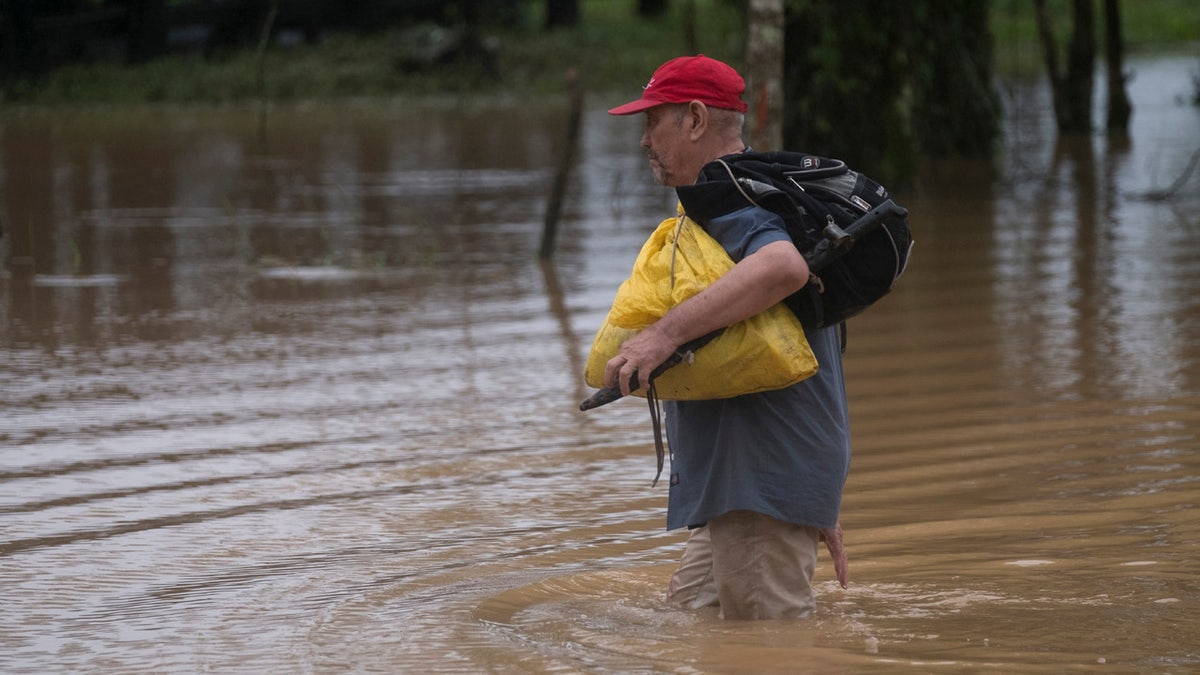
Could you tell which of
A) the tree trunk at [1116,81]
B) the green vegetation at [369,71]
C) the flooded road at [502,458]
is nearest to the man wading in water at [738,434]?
the flooded road at [502,458]

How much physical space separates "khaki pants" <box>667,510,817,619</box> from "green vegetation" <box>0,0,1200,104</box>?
19.1 meters

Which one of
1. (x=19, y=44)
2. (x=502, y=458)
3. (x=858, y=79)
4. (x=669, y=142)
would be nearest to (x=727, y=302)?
(x=669, y=142)

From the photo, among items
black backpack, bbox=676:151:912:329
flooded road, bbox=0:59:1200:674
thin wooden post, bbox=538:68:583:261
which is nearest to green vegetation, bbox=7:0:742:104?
thin wooden post, bbox=538:68:583:261

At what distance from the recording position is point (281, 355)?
8.80 meters

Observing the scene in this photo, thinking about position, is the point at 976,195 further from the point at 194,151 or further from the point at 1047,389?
the point at 194,151

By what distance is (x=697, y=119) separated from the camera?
4.09 m

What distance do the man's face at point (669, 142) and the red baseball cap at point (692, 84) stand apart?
0.18 feet

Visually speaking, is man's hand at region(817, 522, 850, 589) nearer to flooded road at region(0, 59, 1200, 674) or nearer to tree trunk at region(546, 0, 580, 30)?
flooded road at region(0, 59, 1200, 674)

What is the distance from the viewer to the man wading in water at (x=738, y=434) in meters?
4.02

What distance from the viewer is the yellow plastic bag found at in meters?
3.90

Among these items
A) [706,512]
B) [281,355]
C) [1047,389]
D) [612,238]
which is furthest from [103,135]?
[706,512]

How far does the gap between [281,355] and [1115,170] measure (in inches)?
457

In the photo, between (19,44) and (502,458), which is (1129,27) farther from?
(502,458)

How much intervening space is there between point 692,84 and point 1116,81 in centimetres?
1832
